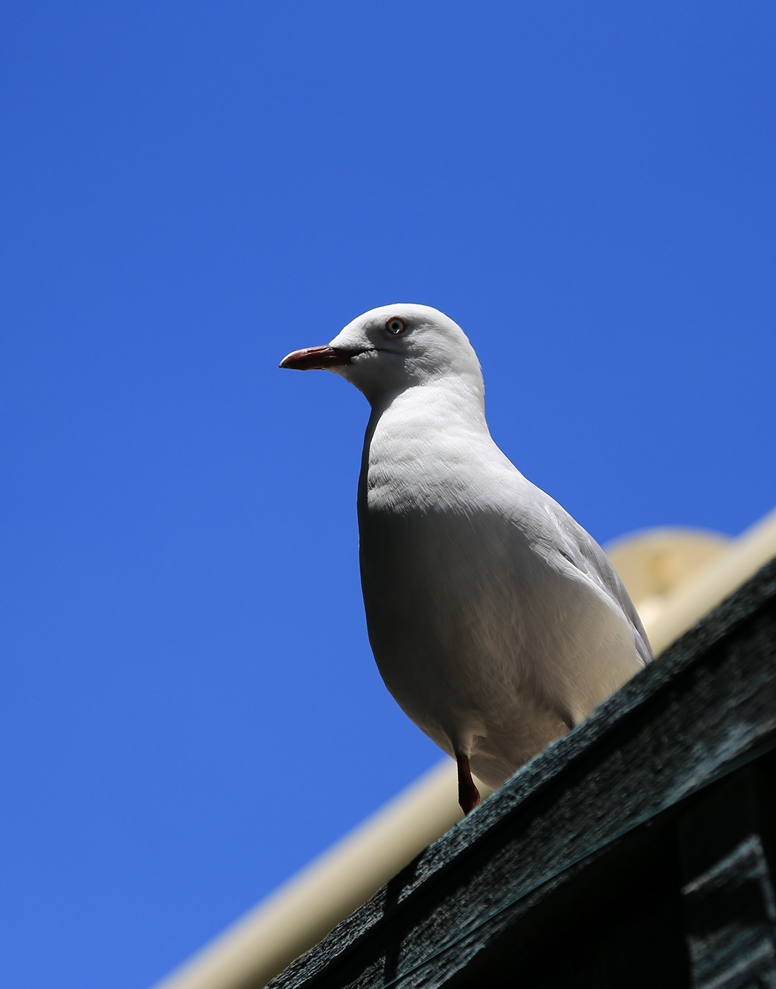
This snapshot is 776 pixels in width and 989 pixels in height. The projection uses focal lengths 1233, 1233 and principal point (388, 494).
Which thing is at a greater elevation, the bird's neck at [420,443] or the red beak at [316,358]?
the red beak at [316,358]

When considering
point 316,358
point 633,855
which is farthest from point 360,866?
point 633,855

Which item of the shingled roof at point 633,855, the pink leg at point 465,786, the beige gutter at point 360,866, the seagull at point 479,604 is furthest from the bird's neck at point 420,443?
the beige gutter at point 360,866

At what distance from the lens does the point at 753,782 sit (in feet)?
4.99

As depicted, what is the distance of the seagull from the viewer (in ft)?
9.23

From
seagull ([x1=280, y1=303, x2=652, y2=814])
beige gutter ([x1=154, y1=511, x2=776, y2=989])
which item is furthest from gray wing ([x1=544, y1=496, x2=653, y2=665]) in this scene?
beige gutter ([x1=154, y1=511, x2=776, y2=989])

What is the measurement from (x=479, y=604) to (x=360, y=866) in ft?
14.1

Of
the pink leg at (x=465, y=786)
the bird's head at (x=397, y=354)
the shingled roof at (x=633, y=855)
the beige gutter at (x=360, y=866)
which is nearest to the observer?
the shingled roof at (x=633, y=855)

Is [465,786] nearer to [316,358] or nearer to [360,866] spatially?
[316,358]

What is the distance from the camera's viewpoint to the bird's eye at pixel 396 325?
362 cm

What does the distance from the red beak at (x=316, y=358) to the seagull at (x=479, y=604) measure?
1.61 feet

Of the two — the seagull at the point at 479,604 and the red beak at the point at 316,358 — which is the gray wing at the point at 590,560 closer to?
the seagull at the point at 479,604

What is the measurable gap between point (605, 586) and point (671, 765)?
159 centimetres

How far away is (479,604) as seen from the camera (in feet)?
9.17

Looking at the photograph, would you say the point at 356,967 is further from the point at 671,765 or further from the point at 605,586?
the point at 605,586
